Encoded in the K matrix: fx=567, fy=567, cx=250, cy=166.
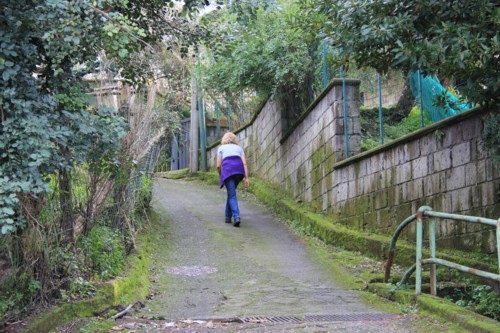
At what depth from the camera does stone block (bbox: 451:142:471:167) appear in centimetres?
571

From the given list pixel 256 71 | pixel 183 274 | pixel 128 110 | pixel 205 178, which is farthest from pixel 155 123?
pixel 205 178

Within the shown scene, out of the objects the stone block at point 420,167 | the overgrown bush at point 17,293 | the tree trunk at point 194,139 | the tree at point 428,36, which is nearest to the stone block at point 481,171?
→ the tree at point 428,36

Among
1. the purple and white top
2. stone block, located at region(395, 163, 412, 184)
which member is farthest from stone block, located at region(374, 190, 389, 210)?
the purple and white top

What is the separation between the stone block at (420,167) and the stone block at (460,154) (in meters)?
0.49

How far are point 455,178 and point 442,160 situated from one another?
0.30m

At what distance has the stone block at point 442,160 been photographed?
601cm

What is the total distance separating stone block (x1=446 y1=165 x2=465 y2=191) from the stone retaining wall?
0.01 meters

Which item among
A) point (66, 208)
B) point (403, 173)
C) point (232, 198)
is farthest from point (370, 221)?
point (66, 208)

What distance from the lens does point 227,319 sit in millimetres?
4574

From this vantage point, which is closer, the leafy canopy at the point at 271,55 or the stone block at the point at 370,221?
the stone block at the point at 370,221

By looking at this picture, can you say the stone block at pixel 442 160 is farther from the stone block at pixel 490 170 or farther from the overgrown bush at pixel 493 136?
the overgrown bush at pixel 493 136

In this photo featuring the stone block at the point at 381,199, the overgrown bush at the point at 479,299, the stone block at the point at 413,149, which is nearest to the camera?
the overgrown bush at the point at 479,299

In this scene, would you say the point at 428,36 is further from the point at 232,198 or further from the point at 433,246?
the point at 232,198

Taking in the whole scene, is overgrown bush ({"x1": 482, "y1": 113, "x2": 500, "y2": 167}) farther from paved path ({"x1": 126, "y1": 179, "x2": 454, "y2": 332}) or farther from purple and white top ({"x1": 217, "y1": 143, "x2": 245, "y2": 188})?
purple and white top ({"x1": 217, "y1": 143, "x2": 245, "y2": 188})
